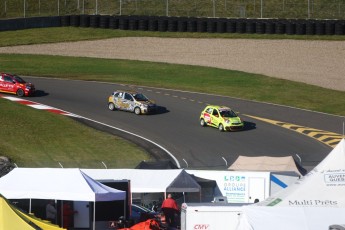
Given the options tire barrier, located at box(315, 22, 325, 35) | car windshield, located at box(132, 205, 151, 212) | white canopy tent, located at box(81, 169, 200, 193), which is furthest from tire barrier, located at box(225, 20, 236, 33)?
car windshield, located at box(132, 205, 151, 212)

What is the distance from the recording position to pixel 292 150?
44.7m

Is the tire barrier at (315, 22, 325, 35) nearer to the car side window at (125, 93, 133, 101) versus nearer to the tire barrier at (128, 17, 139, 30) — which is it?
the tire barrier at (128, 17, 139, 30)

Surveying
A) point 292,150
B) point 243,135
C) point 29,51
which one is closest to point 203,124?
point 243,135

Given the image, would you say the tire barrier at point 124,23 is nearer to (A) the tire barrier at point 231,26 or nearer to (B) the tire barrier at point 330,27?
(A) the tire barrier at point 231,26

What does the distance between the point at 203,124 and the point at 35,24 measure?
28443mm

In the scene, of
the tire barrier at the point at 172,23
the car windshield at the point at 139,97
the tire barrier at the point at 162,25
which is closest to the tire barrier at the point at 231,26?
the tire barrier at the point at 172,23

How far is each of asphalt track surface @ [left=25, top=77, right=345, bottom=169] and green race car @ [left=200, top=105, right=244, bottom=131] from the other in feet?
1.13

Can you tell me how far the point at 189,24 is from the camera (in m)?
70.9

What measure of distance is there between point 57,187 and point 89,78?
117 ft

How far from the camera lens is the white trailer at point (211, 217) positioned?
23.5 metres

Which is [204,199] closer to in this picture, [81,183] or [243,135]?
[81,183]

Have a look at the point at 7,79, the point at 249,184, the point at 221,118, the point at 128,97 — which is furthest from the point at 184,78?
the point at 249,184

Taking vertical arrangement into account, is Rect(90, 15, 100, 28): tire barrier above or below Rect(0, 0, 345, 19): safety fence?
below

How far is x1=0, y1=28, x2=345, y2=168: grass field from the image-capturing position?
41.8 metres
